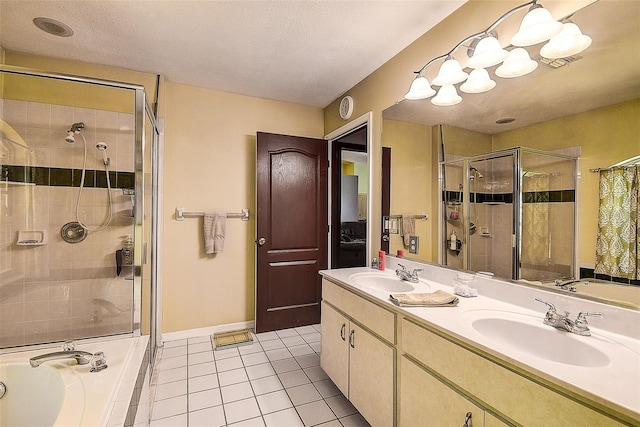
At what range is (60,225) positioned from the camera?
7.75ft

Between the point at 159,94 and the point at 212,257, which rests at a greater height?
the point at 159,94

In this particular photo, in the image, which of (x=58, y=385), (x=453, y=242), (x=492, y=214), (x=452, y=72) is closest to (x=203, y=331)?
(x=58, y=385)

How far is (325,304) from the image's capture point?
2.14 m

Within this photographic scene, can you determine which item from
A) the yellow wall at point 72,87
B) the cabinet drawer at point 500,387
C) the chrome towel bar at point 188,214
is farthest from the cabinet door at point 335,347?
the yellow wall at point 72,87

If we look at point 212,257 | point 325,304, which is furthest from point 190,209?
point 325,304

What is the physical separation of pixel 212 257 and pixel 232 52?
6.29 feet

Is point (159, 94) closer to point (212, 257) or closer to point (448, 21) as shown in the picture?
point (212, 257)

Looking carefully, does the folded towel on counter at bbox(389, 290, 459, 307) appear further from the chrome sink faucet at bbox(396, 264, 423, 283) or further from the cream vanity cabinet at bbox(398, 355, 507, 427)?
the chrome sink faucet at bbox(396, 264, 423, 283)

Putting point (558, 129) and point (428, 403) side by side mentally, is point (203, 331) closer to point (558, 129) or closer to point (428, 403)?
point (428, 403)

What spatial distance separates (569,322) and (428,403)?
63 cm

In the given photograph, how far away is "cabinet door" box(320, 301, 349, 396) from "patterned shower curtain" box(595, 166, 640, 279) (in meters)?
1.30

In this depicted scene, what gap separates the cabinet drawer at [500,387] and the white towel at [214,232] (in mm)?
2171

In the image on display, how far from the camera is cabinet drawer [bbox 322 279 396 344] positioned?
4.80 ft

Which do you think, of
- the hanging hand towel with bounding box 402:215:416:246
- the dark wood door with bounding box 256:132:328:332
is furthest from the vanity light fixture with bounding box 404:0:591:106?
the dark wood door with bounding box 256:132:328:332
